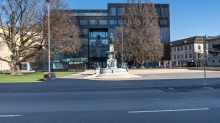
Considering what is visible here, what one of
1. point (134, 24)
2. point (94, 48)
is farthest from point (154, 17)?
point (94, 48)

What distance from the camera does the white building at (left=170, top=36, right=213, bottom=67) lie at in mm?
86188

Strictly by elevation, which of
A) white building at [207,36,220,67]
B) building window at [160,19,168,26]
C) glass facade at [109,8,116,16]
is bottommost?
white building at [207,36,220,67]

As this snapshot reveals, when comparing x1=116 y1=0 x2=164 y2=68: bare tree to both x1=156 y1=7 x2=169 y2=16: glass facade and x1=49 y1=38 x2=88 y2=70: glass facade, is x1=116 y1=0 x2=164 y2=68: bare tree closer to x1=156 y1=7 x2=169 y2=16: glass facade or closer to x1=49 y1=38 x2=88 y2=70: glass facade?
x1=156 y1=7 x2=169 y2=16: glass facade

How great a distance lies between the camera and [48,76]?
2183 cm

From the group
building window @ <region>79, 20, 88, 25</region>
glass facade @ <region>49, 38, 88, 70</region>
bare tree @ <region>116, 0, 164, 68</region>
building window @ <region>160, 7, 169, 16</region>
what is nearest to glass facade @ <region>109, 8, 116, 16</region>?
building window @ <region>79, 20, 88, 25</region>

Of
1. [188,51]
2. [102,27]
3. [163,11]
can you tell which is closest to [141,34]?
[102,27]

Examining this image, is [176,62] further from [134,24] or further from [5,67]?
[5,67]

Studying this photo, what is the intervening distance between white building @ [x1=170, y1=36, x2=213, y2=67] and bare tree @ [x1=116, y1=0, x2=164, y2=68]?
1538 inches

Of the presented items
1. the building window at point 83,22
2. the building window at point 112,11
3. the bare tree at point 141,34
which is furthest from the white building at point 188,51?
the building window at point 83,22

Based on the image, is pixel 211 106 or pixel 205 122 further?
pixel 211 106

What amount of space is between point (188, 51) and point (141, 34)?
52245 mm

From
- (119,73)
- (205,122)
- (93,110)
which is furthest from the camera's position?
(119,73)

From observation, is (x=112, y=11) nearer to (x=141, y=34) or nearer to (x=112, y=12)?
(x=112, y=12)

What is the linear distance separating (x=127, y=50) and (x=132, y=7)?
1149 cm
